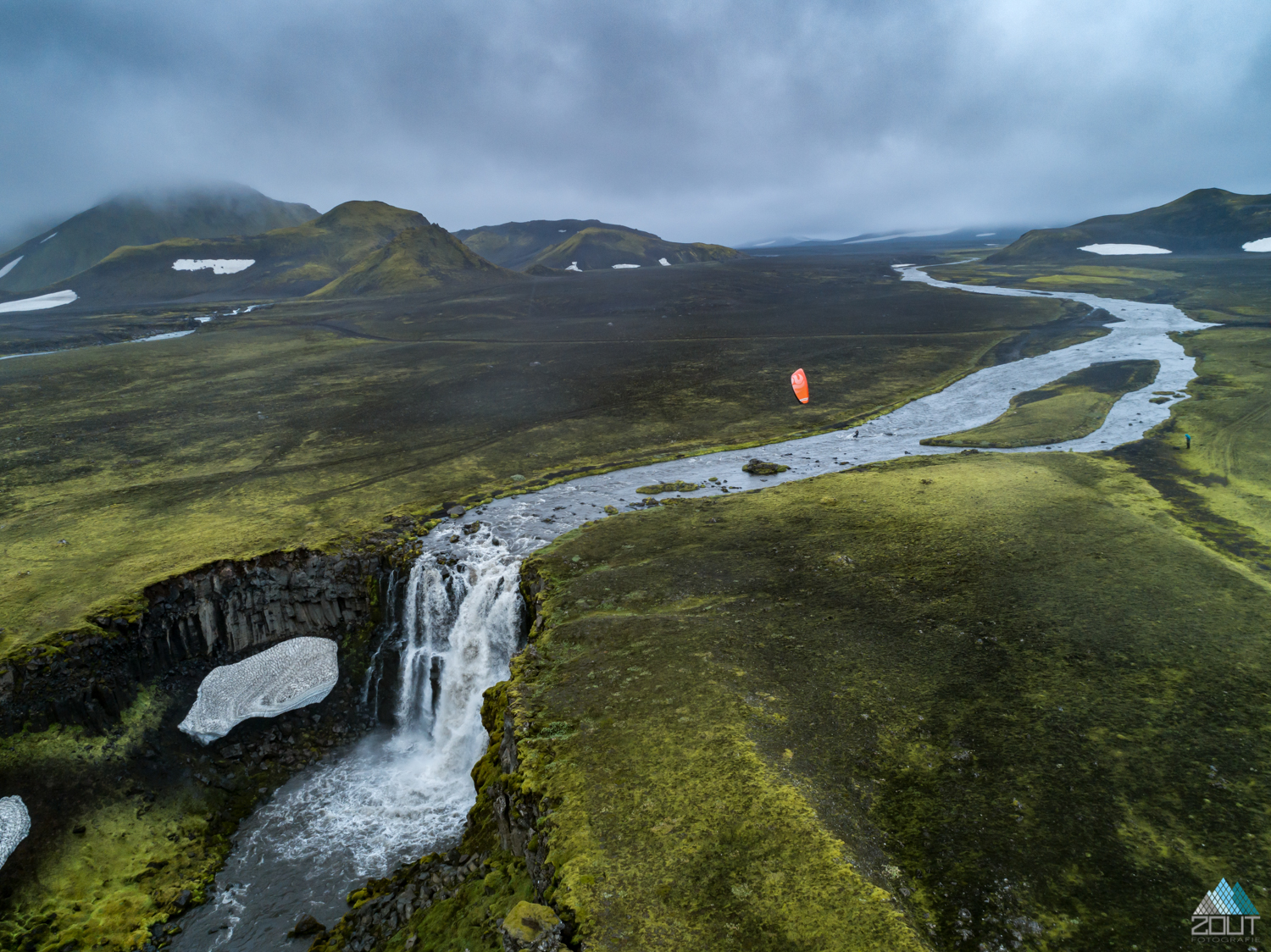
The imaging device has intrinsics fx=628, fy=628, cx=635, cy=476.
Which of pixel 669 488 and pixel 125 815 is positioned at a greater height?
pixel 669 488

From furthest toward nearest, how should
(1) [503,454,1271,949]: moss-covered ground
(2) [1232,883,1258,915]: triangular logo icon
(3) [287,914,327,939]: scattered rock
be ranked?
(3) [287,914,327,939]: scattered rock, (1) [503,454,1271,949]: moss-covered ground, (2) [1232,883,1258,915]: triangular logo icon

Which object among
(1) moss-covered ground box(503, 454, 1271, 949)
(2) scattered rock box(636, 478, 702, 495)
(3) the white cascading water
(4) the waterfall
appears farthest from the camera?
(2) scattered rock box(636, 478, 702, 495)

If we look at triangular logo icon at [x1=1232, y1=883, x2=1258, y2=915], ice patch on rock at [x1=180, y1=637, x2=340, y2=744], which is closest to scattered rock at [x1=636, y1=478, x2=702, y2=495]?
ice patch on rock at [x1=180, y1=637, x2=340, y2=744]

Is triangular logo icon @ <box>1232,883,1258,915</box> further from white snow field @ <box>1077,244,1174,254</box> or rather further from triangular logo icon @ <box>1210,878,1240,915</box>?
white snow field @ <box>1077,244,1174,254</box>

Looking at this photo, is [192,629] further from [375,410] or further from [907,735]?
[375,410]

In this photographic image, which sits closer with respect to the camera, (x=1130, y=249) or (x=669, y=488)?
(x=669, y=488)

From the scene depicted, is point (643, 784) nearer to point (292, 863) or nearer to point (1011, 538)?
point (292, 863)

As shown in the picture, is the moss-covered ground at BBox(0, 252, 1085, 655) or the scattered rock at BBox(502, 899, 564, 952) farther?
the moss-covered ground at BBox(0, 252, 1085, 655)

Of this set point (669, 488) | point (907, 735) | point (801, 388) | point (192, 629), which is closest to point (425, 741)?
point (192, 629)
